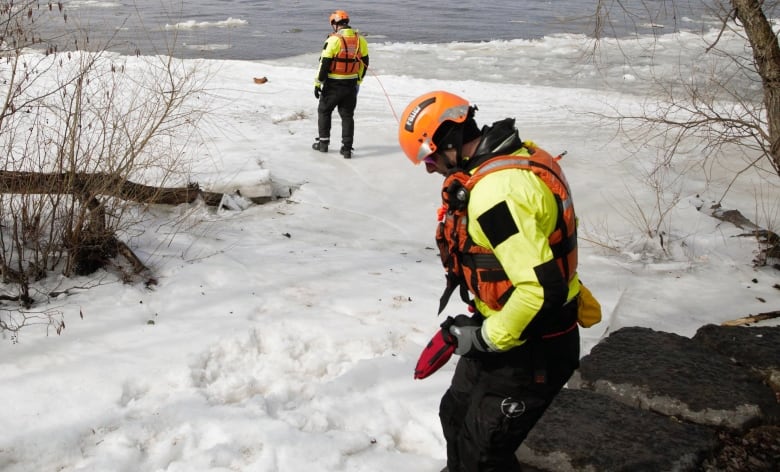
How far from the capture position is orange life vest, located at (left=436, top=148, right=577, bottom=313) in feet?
8.07

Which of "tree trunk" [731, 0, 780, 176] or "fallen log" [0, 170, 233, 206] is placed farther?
"tree trunk" [731, 0, 780, 176]

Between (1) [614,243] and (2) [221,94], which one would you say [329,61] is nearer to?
(2) [221,94]

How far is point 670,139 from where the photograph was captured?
10.0m

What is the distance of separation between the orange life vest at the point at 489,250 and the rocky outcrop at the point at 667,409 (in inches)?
50.7

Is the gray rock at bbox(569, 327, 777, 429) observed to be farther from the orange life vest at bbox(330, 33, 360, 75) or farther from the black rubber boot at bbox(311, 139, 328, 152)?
the black rubber boot at bbox(311, 139, 328, 152)

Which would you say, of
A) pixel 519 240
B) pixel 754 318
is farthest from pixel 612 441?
pixel 754 318

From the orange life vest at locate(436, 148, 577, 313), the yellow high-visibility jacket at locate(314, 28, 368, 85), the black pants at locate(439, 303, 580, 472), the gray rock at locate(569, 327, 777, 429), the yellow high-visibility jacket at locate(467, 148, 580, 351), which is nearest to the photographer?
the yellow high-visibility jacket at locate(467, 148, 580, 351)

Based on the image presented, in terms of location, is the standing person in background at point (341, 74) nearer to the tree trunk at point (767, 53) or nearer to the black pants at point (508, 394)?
the tree trunk at point (767, 53)

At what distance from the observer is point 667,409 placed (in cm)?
381

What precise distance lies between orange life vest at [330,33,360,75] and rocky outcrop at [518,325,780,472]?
5433mm

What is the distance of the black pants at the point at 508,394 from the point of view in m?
2.63

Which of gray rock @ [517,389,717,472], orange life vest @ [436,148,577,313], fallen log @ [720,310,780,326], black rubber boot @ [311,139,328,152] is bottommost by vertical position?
fallen log @ [720,310,780,326]

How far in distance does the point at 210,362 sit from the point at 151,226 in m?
2.27

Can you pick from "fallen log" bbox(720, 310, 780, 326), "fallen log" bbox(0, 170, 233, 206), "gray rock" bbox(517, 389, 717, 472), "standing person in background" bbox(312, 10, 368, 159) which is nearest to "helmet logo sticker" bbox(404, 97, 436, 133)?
"gray rock" bbox(517, 389, 717, 472)
